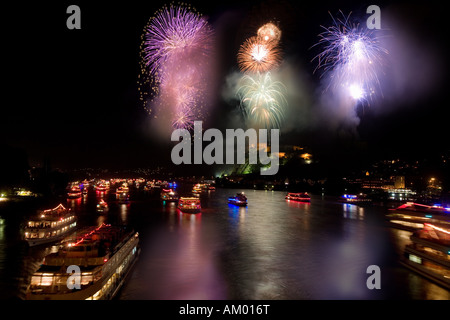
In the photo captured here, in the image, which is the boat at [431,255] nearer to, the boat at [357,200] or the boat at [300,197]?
the boat at [357,200]

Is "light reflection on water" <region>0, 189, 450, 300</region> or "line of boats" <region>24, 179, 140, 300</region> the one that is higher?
"line of boats" <region>24, 179, 140, 300</region>

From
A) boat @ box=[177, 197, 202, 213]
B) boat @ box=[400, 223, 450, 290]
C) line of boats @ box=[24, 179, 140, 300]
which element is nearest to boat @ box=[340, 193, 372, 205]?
boat @ box=[177, 197, 202, 213]

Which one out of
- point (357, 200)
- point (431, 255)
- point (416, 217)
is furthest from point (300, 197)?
point (431, 255)

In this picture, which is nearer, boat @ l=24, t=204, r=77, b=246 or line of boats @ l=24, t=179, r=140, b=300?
line of boats @ l=24, t=179, r=140, b=300

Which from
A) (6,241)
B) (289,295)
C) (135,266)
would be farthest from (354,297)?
(6,241)

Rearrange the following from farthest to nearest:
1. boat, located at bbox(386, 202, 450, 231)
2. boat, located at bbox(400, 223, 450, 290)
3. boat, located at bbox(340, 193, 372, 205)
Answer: boat, located at bbox(340, 193, 372, 205) < boat, located at bbox(386, 202, 450, 231) < boat, located at bbox(400, 223, 450, 290)

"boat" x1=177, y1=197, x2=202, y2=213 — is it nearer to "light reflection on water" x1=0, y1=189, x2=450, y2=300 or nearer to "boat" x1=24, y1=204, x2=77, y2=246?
"light reflection on water" x1=0, y1=189, x2=450, y2=300

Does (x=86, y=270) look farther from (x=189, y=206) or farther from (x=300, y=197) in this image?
(x=300, y=197)
